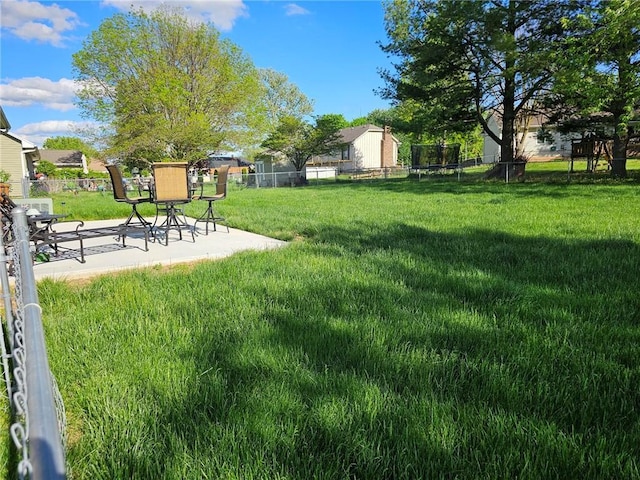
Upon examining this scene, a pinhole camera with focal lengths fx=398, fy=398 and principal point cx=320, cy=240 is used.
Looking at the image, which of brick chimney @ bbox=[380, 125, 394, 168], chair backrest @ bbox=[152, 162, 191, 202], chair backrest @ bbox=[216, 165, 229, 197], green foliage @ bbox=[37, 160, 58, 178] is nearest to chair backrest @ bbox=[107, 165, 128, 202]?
chair backrest @ bbox=[152, 162, 191, 202]

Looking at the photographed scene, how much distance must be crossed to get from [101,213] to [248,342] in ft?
27.8

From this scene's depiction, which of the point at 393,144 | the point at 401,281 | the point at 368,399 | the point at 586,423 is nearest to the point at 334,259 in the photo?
the point at 401,281

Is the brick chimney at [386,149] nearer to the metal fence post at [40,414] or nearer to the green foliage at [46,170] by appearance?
the green foliage at [46,170]

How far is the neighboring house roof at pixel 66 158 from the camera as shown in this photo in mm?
56750

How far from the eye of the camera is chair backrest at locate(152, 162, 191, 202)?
17.9 ft

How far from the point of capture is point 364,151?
40.6 m

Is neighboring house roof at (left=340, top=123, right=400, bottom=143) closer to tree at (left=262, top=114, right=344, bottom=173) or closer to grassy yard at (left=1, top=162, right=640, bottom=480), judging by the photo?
tree at (left=262, top=114, right=344, bottom=173)

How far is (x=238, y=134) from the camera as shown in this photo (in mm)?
27703

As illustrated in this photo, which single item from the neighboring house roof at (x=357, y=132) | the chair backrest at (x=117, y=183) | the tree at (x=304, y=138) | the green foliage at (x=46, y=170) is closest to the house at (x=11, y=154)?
the tree at (x=304, y=138)

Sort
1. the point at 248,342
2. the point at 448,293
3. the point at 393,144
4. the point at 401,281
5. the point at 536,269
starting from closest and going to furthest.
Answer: the point at 248,342
the point at 448,293
the point at 401,281
the point at 536,269
the point at 393,144

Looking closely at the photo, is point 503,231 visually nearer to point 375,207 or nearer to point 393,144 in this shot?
point 375,207

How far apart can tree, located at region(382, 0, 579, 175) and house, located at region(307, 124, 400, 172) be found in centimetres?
1959

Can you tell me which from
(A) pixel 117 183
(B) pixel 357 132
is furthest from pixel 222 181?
(B) pixel 357 132

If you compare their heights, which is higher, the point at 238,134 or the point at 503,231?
the point at 238,134
